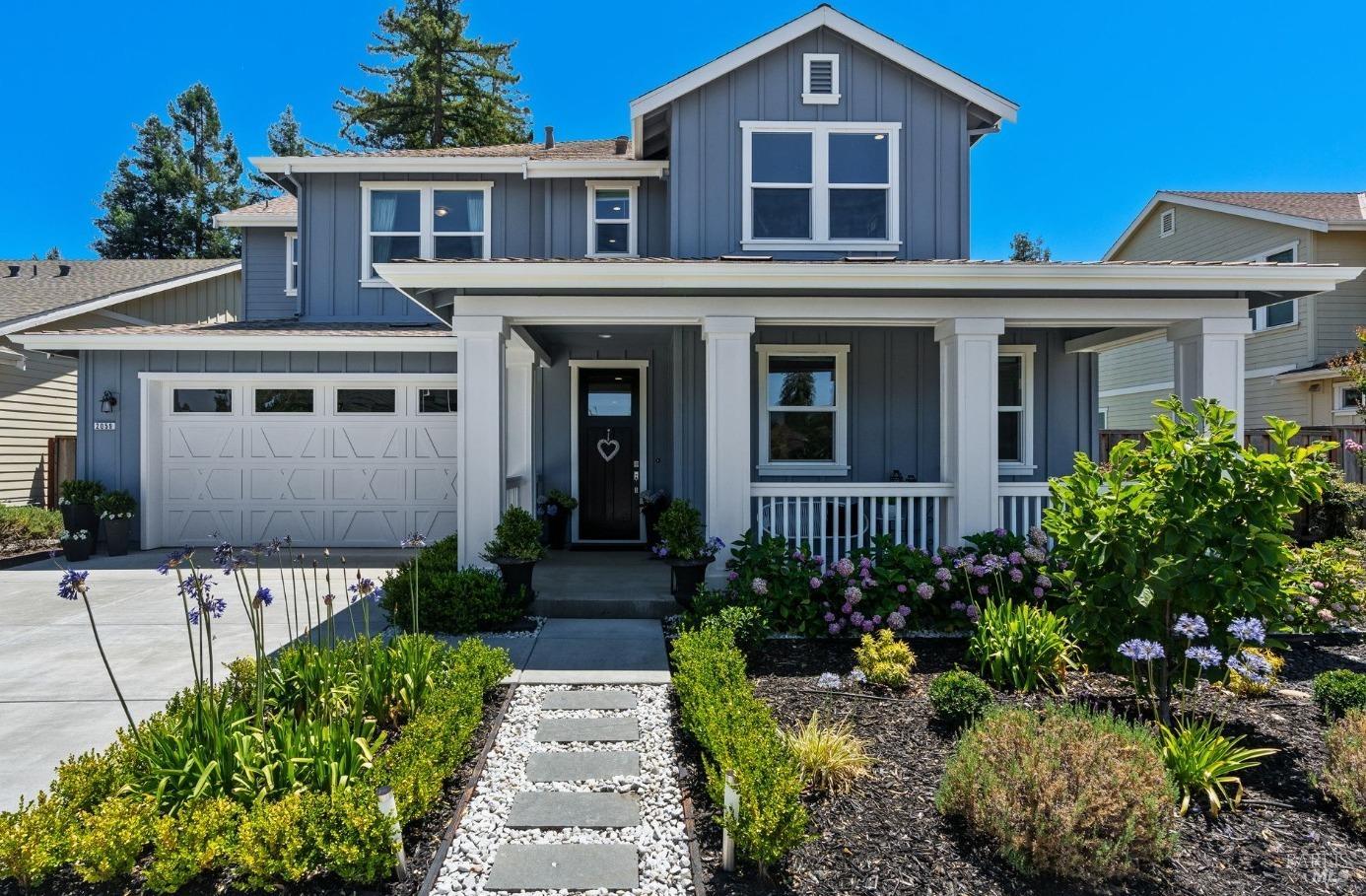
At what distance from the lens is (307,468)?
10.0 meters

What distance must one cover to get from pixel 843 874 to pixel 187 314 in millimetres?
17274

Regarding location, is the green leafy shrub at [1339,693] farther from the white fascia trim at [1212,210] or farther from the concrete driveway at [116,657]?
the white fascia trim at [1212,210]

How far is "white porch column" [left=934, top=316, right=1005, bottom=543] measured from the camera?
6.46m

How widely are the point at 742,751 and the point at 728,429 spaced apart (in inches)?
146

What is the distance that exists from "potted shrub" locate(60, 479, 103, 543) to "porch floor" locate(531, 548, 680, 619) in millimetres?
6193

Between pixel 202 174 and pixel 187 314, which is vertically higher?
pixel 202 174

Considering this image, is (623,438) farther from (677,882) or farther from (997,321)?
(677,882)

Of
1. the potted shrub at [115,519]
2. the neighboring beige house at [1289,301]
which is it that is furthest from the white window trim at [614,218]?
the neighboring beige house at [1289,301]

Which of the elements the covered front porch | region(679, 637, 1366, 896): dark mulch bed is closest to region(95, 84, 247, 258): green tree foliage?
the covered front porch

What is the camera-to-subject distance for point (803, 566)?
591cm

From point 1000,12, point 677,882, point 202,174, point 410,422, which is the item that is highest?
point 202,174

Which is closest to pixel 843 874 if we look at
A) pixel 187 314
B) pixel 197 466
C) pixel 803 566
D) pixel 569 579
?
pixel 803 566

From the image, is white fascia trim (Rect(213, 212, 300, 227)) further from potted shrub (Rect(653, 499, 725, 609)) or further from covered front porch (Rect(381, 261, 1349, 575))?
potted shrub (Rect(653, 499, 725, 609))

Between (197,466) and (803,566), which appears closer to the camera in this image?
(803,566)
